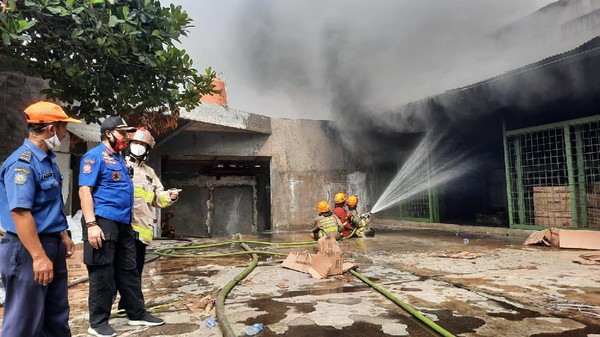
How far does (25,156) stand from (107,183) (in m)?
0.74

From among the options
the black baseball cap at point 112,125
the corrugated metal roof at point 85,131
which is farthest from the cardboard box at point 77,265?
the corrugated metal roof at point 85,131

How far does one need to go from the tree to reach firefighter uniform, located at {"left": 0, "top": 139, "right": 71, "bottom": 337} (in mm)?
2128

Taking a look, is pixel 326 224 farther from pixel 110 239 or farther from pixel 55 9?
pixel 55 9

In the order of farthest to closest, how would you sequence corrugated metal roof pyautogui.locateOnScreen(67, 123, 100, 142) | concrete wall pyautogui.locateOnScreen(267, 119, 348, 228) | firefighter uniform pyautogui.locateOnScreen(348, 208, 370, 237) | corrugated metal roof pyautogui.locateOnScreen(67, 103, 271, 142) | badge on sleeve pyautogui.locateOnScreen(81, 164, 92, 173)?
concrete wall pyautogui.locateOnScreen(267, 119, 348, 228) → corrugated metal roof pyautogui.locateOnScreen(67, 103, 271, 142) → firefighter uniform pyautogui.locateOnScreen(348, 208, 370, 237) → corrugated metal roof pyautogui.locateOnScreen(67, 123, 100, 142) → badge on sleeve pyautogui.locateOnScreen(81, 164, 92, 173)

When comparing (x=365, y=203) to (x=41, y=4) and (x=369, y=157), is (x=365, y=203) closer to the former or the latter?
(x=369, y=157)

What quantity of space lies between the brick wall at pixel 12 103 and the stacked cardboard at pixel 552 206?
32.1 feet

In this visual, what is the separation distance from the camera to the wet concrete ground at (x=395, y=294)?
8.70ft

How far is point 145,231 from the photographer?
3172mm

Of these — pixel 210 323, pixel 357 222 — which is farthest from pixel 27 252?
pixel 357 222

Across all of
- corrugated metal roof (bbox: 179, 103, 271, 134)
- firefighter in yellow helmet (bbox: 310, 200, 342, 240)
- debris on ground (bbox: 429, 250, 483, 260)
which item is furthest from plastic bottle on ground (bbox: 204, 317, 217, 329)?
corrugated metal roof (bbox: 179, 103, 271, 134)

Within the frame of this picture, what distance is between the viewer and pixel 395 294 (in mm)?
3482

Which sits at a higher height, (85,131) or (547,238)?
(85,131)

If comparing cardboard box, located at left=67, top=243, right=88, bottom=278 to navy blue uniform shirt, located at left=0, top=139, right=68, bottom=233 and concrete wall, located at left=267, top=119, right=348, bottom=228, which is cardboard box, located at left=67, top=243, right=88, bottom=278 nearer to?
navy blue uniform shirt, located at left=0, top=139, right=68, bottom=233

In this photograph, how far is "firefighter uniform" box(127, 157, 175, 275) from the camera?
10.4ft
